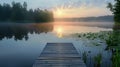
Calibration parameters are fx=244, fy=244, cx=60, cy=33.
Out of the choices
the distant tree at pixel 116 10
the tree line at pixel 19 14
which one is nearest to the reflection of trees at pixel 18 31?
the distant tree at pixel 116 10

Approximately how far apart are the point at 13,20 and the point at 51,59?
68784 millimetres

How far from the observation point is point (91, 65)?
10562 mm

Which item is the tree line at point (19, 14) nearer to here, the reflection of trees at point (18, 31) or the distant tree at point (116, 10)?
the reflection of trees at point (18, 31)

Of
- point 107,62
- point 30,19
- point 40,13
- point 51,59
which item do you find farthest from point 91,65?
point 40,13

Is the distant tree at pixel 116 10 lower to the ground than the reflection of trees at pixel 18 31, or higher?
higher

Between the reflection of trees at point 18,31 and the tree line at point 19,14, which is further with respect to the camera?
the tree line at point 19,14

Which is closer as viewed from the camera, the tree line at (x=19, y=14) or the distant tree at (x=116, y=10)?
the distant tree at (x=116, y=10)

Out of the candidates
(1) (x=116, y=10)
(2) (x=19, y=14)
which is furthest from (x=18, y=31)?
(2) (x=19, y=14)

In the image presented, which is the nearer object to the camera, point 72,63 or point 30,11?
point 72,63

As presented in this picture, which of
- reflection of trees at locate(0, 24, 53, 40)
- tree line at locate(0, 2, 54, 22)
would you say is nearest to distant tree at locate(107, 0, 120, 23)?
reflection of trees at locate(0, 24, 53, 40)

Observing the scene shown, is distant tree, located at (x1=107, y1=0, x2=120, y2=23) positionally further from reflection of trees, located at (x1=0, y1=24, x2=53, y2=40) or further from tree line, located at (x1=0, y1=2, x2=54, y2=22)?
tree line, located at (x1=0, y1=2, x2=54, y2=22)

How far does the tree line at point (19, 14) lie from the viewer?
75625mm

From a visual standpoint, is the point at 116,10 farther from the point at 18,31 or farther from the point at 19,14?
the point at 19,14

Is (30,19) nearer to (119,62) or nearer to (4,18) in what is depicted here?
(4,18)
